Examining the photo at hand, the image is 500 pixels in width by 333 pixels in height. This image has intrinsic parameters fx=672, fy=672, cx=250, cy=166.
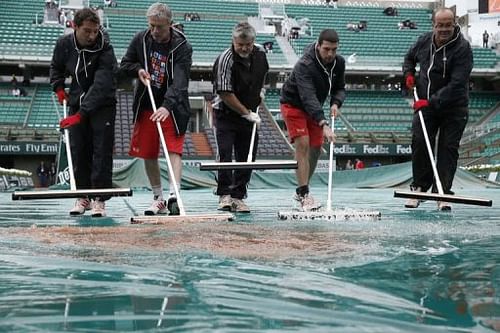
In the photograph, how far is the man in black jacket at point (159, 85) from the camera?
4.70 m

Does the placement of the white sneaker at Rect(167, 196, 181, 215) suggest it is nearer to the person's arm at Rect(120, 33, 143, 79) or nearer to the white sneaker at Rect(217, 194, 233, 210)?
the white sneaker at Rect(217, 194, 233, 210)

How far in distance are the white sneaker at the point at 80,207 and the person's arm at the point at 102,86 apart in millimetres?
661

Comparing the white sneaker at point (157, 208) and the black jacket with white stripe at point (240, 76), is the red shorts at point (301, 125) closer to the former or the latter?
the black jacket with white stripe at point (240, 76)

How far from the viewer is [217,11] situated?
35812 mm

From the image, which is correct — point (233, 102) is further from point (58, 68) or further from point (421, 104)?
point (421, 104)

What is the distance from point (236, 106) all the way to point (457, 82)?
Answer: 1774 millimetres

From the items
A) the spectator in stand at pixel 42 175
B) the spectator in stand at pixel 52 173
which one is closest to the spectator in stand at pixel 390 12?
the spectator in stand at pixel 52 173

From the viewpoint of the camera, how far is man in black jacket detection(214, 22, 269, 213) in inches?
208

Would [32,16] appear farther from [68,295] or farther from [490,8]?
[68,295]

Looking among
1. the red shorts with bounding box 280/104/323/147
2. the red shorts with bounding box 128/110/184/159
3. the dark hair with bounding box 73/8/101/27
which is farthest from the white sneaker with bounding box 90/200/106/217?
the red shorts with bounding box 280/104/323/147

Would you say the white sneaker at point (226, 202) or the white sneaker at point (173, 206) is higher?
the white sneaker at point (173, 206)

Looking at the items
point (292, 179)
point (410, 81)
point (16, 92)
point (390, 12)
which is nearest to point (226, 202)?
point (410, 81)

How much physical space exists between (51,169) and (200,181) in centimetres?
1367

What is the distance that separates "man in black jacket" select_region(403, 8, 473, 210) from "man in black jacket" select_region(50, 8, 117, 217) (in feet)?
8.16
